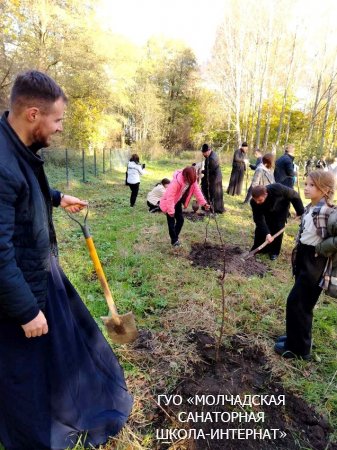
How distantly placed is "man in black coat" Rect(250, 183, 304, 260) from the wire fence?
8.71 m

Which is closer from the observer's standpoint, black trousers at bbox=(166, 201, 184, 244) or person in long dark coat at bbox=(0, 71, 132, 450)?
person in long dark coat at bbox=(0, 71, 132, 450)

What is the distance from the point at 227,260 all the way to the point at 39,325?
4072 millimetres

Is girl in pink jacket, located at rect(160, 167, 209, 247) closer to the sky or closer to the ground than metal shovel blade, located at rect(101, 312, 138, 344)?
closer to the sky

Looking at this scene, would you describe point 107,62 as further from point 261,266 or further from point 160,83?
point 160,83

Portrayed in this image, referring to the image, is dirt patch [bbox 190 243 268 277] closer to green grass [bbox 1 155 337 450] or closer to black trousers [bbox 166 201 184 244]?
green grass [bbox 1 155 337 450]

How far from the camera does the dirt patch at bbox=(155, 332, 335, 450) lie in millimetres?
2117

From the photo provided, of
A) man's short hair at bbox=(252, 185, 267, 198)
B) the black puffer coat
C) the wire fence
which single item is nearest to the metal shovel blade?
the black puffer coat

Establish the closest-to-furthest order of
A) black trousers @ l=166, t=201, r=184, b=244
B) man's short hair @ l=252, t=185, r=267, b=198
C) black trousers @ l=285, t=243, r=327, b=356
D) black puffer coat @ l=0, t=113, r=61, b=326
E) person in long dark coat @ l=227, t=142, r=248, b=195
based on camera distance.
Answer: black puffer coat @ l=0, t=113, r=61, b=326, black trousers @ l=285, t=243, r=327, b=356, man's short hair @ l=252, t=185, r=267, b=198, black trousers @ l=166, t=201, r=184, b=244, person in long dark coat @ l=227, t=142, r=248, b=195

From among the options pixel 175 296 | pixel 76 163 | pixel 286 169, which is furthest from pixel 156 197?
pixel 76 163

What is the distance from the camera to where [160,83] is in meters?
32.5

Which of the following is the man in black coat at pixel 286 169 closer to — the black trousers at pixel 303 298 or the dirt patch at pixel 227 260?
the dirt patch at pixel 227 260

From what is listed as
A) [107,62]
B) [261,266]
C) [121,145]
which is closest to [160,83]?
[121,145]

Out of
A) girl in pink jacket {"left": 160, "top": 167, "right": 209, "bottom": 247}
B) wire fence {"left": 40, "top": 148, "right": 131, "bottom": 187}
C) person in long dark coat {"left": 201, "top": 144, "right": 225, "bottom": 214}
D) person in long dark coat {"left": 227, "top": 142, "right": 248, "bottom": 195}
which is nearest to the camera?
girl in pink jacket {"left": 160, "top": 167, "right": 209, "bottom": 247}

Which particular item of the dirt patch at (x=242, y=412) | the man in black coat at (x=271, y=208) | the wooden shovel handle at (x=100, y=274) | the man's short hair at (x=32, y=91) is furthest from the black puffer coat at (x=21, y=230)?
the man in black coat at (x=271, y=208)
